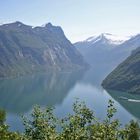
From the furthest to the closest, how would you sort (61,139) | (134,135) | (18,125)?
(18,125) → (134,135) → (61,139)

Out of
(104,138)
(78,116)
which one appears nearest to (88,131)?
(78,116)

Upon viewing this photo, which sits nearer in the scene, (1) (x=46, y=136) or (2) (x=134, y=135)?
(1) (x=46, y=136)

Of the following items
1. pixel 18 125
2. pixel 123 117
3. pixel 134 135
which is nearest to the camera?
pixel 134 135

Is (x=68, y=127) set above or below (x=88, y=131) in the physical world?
above

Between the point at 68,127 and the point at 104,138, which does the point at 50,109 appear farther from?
the point at 104,138

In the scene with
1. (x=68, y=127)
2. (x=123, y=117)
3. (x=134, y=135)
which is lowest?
(x=123, y=117)

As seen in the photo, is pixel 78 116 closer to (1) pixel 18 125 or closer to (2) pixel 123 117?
(1) pixel 18 125

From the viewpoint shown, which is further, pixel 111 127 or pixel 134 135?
pixel 134 135

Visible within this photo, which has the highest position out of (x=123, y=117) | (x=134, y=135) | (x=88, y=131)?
(x=88, y=131)

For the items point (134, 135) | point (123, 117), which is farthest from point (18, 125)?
point (134, 135)
